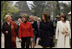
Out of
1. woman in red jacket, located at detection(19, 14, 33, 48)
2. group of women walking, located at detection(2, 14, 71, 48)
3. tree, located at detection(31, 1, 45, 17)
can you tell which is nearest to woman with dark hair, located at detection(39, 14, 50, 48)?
group of women walking, located at detection(2, 14, 71, 48)

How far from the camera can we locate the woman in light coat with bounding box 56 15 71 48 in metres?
7.06

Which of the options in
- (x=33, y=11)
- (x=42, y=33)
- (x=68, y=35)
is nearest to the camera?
(x=42, y=33)

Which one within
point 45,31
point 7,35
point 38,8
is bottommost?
point 7,35

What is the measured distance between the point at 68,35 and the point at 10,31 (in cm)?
215

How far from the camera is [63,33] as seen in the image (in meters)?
7.16

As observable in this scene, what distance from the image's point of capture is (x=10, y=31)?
6.89m

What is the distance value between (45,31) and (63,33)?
2.67ft

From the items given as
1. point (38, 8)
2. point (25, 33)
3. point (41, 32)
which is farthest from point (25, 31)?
point (38, 8)

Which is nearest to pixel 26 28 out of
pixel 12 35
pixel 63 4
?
pixel 12 35

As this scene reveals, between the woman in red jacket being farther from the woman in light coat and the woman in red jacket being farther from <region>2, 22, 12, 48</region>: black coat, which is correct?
the woman in light coat

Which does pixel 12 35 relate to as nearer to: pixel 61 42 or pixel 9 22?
pixel 9 22

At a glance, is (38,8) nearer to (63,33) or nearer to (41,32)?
(63,33)

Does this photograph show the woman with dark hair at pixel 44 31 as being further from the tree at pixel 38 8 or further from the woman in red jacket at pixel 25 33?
the tree at pixel 38 8

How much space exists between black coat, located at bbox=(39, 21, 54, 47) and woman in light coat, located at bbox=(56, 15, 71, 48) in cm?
44
